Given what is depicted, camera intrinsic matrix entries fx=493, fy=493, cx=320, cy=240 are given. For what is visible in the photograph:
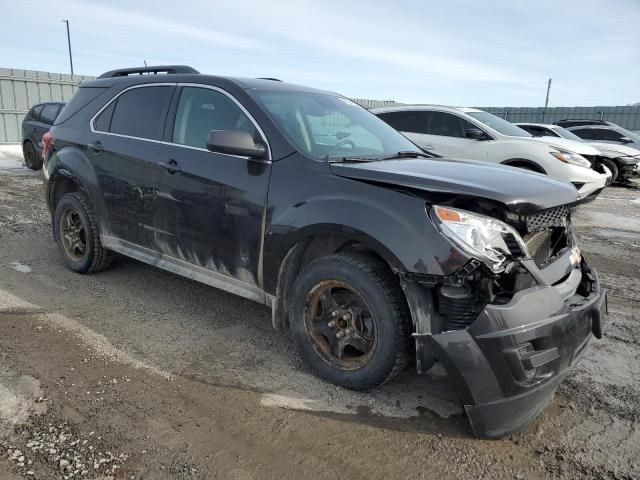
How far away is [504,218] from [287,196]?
126 centimetres

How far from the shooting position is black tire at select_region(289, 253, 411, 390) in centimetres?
264

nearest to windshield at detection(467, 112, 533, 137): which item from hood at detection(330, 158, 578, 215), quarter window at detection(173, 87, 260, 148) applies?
hood at detection(330, 158, 578, 215)

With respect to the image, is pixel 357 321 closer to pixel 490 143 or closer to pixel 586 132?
pixel 490 143

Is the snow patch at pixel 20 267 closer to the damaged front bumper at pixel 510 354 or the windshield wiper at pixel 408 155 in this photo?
the windshield wiper at pixel 408 155

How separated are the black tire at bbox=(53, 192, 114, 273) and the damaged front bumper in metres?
3.36

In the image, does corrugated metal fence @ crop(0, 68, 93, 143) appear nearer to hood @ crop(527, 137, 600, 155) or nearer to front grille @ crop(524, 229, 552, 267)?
hood @ crop(527, 137, 600, 155)

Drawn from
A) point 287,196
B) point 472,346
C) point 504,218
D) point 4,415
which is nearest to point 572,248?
point 504,218

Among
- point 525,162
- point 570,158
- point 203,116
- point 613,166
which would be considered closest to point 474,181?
Answer: point 203,116

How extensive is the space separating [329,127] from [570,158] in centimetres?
587

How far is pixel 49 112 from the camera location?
1151cm

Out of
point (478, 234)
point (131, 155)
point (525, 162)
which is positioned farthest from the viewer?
point (525, 162)

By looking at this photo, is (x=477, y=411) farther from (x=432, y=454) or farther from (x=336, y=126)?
(x=336, y=126)

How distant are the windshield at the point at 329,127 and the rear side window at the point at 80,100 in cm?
211

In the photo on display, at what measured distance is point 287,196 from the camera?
119 inches
